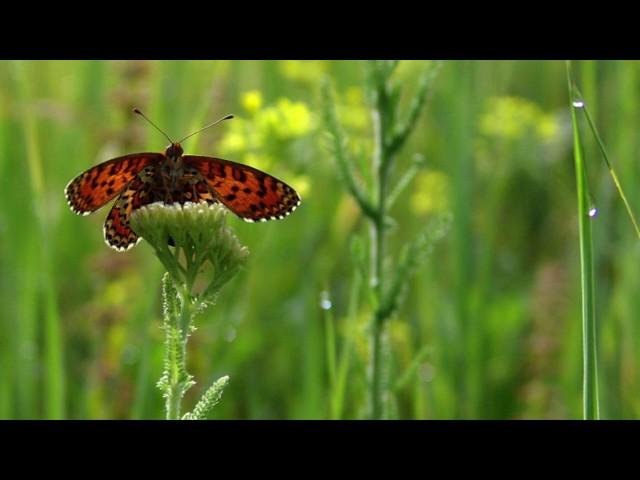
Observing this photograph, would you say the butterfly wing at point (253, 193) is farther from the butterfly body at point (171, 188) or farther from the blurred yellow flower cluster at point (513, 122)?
the blurred yellow flower cluster at point (513, 122)

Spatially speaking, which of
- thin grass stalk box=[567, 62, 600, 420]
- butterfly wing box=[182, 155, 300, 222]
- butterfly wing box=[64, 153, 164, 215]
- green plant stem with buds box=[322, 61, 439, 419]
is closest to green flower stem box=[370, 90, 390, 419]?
green plant stem with buds box=[322, 61, 439, 419]

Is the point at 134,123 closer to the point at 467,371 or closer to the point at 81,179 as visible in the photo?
the point at 467,371

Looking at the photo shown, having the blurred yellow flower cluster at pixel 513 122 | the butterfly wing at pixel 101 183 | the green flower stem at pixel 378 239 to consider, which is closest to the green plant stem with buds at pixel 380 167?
the green flower stem at pixel 378 239

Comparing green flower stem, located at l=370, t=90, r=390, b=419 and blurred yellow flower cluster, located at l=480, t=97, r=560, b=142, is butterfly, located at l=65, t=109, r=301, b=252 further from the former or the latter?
blurred yellow flower cluster, located at l=480, t=97, r=560, b=142

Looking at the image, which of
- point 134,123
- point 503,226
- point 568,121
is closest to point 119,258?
point 134,123

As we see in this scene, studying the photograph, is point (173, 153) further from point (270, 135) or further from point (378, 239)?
point (270, 135)
